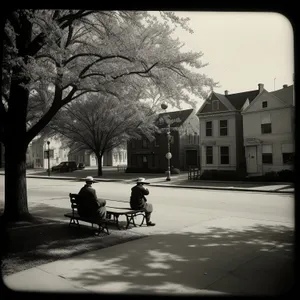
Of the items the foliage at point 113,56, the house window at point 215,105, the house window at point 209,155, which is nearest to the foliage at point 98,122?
the house window at point 215,105

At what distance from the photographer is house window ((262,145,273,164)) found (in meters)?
27.3

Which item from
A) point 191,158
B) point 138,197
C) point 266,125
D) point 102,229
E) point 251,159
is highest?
point 266,125

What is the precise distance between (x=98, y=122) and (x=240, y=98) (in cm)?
1515

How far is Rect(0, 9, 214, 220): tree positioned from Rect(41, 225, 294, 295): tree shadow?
15.0ft

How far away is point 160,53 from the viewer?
978 cm

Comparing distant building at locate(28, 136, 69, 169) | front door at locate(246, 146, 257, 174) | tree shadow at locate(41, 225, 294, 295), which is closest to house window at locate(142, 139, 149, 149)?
front door at locate(246, 146, 257, 174)

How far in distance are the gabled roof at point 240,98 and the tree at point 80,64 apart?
2185cm

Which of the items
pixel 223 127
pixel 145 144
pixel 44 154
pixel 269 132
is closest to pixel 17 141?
pixel 269 132

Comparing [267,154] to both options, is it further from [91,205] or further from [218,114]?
[91,205]

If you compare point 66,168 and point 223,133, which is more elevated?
point 223,133

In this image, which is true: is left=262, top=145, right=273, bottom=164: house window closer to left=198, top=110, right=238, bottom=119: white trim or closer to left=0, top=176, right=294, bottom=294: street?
left=198, top=110, right=238, bottom=119: white trim

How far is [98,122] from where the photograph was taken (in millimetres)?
31844

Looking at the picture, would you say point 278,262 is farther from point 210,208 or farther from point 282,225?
point 210,208

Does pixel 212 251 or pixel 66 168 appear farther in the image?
pixel 66 168
